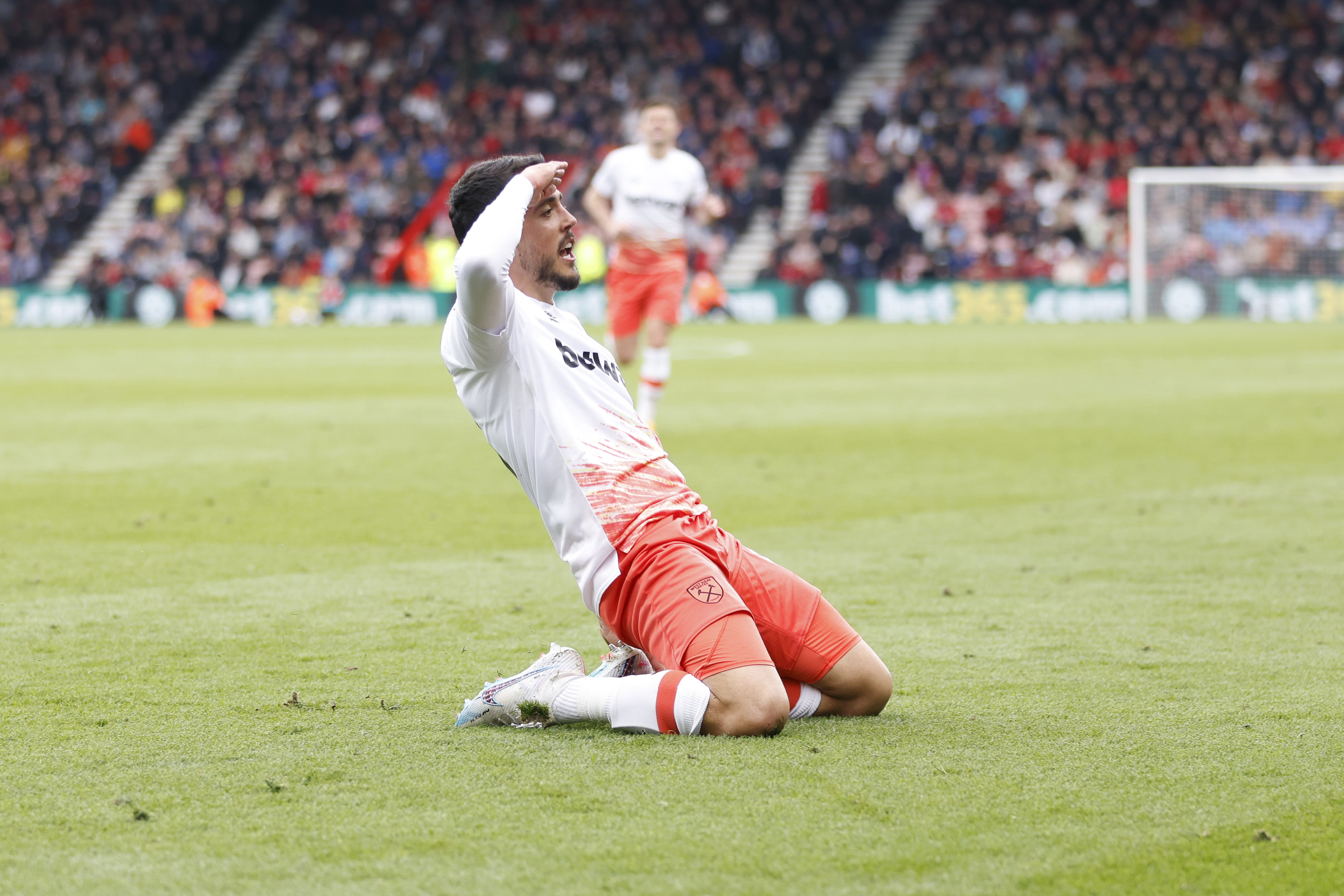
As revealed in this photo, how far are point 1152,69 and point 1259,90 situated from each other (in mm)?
2157

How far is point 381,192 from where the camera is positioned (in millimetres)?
35844

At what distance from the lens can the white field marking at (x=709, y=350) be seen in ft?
68.6

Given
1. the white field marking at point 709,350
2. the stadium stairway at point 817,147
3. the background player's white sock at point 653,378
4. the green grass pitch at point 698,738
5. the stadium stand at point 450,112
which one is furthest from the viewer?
the stadium stand at point 450,112

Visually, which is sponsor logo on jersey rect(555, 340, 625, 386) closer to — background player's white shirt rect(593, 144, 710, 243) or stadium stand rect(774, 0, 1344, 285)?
→ background player's white shirt rect(593, 144, 710, 243)

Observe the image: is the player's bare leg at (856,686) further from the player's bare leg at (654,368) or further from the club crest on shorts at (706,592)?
the player's bare leg at (654,368)

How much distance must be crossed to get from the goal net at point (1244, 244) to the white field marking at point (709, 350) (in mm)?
9943

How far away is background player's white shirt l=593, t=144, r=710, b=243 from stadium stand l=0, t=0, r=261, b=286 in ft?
89.0

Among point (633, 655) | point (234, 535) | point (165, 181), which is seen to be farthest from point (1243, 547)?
point (165, 181)

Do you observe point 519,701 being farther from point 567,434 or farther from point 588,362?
point 588,362

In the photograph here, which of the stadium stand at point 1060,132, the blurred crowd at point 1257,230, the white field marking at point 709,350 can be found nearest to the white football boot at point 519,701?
the white field marking at point 709,350

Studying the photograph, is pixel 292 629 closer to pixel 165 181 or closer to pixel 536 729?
pixel 536 729

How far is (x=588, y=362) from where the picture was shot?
423 cm

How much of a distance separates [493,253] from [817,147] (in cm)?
3389

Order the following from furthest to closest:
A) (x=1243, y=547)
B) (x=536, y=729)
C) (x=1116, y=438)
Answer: (x=1116, y=438) → (x=1243, y=547) → (x=536, y=729)
